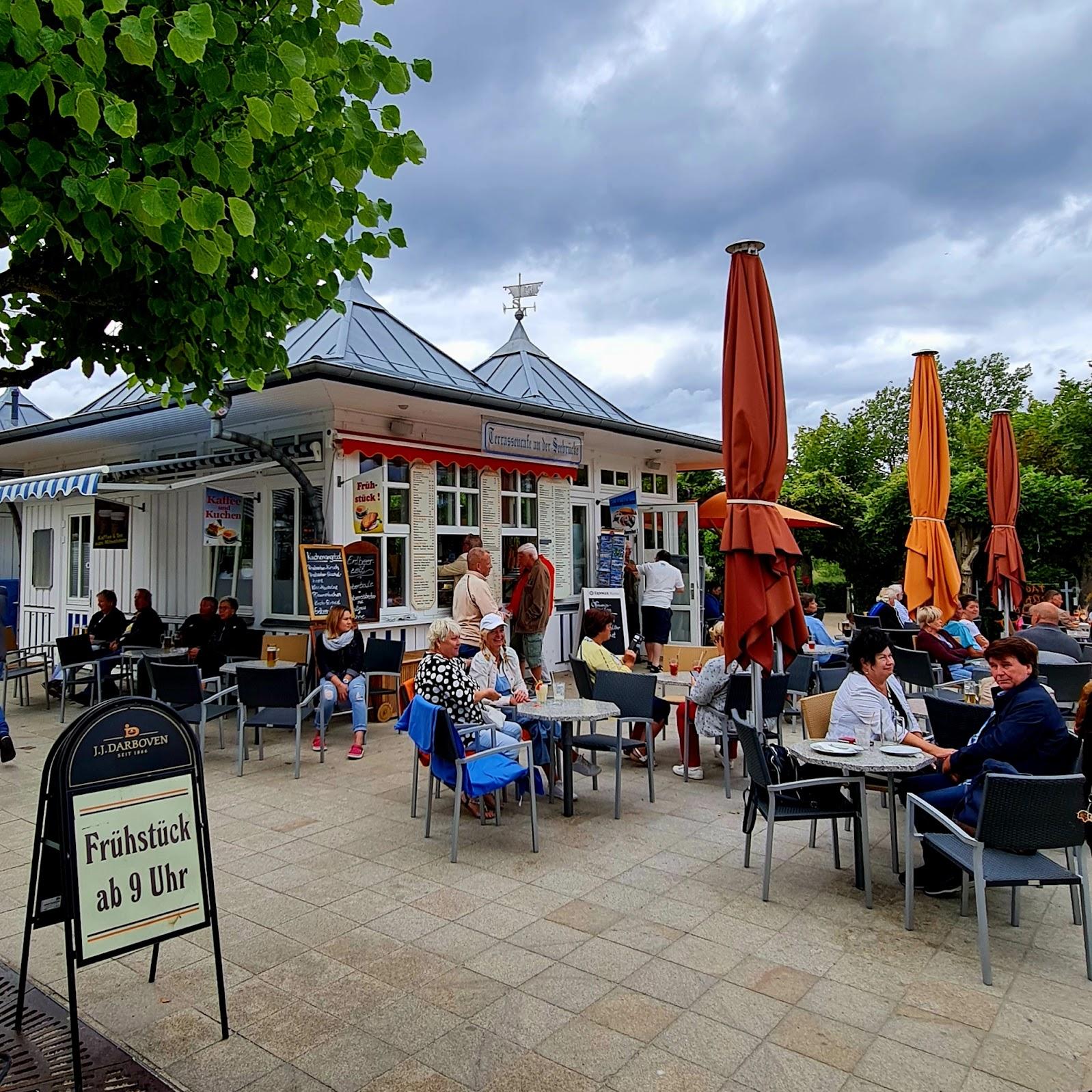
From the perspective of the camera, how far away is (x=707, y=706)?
621 cm

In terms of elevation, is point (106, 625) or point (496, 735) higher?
point (106, 625)

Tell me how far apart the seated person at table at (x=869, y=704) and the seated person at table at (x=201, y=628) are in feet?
22.1

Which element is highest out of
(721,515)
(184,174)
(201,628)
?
(184,174)

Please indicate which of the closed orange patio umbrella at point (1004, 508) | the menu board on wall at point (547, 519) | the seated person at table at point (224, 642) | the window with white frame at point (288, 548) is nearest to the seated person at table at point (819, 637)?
the closed orange patio umbrella at point (1004, 508)

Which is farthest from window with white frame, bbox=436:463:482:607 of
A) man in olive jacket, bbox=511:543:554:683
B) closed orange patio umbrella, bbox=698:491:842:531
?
closed orange patio umbrella, bbox=698:491:842:531

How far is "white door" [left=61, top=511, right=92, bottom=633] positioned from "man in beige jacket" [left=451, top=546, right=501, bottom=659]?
20.7 feet

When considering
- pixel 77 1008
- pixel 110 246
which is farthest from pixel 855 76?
pixel 77 1008

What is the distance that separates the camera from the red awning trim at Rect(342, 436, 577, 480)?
8.91 meters

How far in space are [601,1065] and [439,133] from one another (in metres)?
3.66

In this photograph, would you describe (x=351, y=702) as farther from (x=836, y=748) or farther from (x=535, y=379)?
(x=535, y=379)

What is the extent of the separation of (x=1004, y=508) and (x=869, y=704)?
7909mm

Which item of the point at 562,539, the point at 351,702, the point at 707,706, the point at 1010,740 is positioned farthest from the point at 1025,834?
the point at 562,539

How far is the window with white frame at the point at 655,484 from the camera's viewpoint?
1409 centimetres

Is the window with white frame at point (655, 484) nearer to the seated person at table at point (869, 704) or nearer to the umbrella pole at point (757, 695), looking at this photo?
the umbrella pole at point (757, 695)
